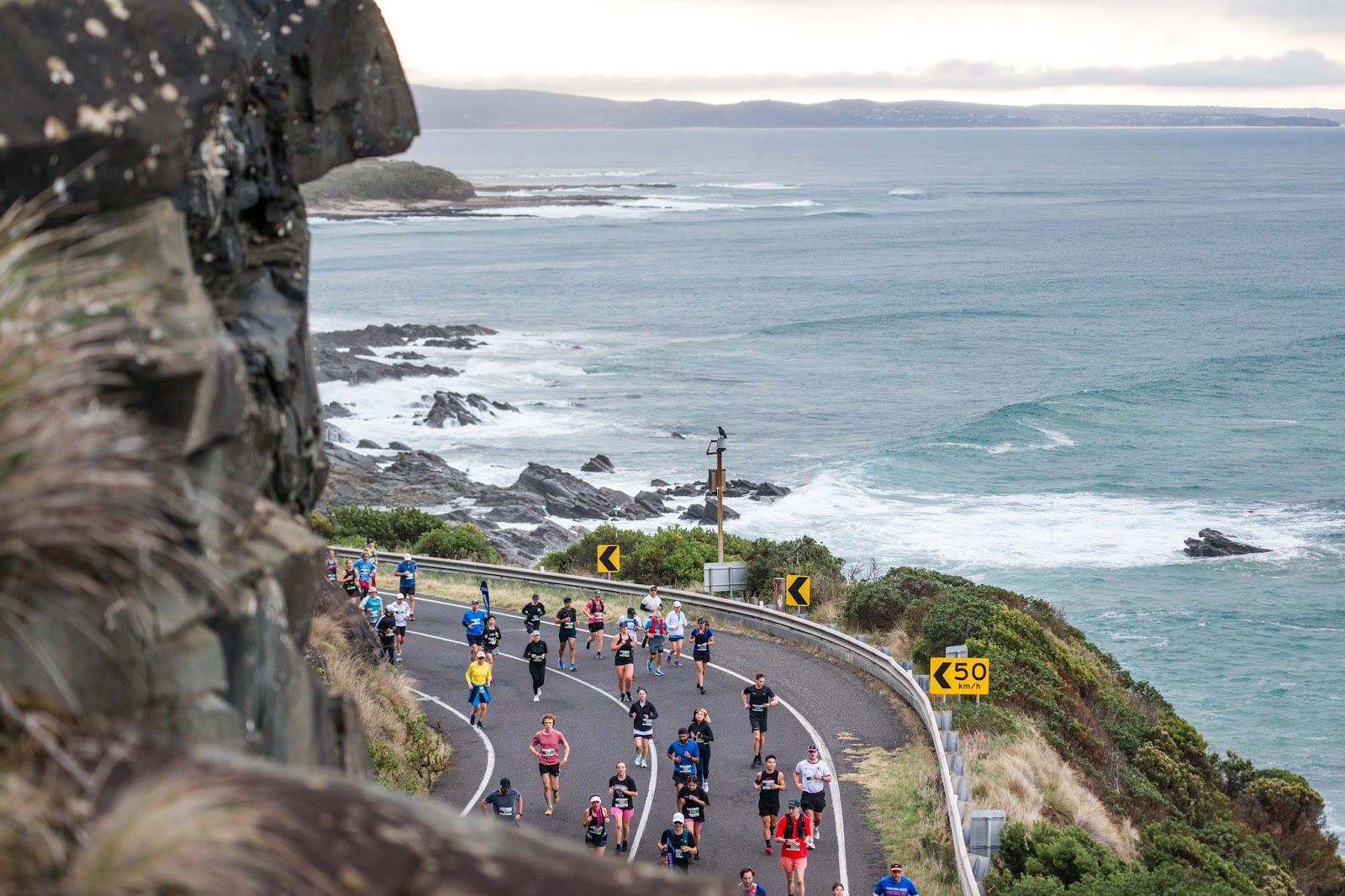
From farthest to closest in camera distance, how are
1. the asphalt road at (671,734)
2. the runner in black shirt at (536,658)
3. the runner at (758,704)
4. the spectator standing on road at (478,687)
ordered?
1. the runner in black shirt at (536,658)
2. the spectator standing on road at (478,687)
3. the runner at (758,704)
4. the asphalt road at (671,734)

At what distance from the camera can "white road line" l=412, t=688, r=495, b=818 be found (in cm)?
1870

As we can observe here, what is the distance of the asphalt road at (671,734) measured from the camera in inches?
682

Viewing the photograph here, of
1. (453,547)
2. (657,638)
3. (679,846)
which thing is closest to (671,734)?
(657,638)

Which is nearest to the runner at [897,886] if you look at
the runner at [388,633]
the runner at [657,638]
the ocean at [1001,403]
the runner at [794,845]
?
the runner at [794,845]

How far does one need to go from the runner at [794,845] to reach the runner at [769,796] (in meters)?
1.11

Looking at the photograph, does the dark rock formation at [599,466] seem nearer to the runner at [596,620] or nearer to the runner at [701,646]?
the runner at [596,620]

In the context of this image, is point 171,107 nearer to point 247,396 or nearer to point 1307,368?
point 247,396

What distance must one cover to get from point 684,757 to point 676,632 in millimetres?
7924

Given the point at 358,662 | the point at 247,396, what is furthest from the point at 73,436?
the point at 358,662

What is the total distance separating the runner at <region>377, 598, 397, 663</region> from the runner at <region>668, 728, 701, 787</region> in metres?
7.89

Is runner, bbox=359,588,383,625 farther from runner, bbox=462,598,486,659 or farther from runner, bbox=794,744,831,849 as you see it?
runner, bbox=794,744,831,849

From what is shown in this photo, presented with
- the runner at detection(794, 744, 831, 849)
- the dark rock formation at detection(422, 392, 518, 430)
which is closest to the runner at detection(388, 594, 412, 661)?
the runner at detection(794, 744, 831, 849)

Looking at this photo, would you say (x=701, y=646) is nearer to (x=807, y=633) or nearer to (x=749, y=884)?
(x=807, y=633)

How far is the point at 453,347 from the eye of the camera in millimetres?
85875
